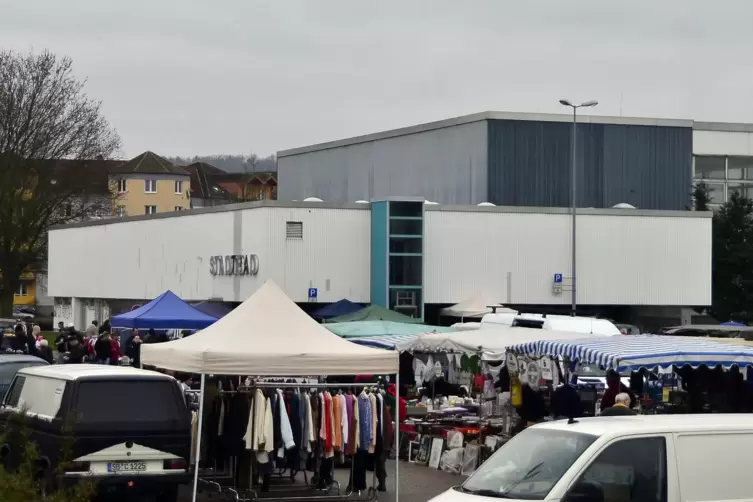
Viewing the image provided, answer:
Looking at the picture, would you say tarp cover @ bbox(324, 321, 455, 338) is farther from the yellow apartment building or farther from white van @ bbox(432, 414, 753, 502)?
the yellow apartment building

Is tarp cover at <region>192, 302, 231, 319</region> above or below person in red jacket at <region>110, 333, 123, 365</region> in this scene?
above

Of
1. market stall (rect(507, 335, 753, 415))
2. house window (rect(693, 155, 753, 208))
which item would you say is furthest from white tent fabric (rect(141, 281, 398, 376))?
house window (rect(693, 155, 753, 208))

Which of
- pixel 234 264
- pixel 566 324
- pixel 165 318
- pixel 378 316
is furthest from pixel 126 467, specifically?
pixel 234 264

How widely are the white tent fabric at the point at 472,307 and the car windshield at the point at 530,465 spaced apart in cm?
3410

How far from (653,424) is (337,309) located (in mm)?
34045

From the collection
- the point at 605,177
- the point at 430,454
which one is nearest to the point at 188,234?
the point at 605,177

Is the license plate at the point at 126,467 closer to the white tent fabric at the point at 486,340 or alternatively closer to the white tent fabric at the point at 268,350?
the white tent fabric at the point at 268,350

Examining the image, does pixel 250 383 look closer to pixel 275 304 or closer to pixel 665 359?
pixel 275 304

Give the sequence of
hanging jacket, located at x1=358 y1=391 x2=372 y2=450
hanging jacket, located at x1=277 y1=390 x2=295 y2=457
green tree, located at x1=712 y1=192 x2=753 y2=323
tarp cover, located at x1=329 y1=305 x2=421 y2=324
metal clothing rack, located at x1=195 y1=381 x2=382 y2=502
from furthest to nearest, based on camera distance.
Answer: green tree, located at x1=712 y1=192 x2=753 y2=323 → tarp cover, located at x1=329 y1=305 x2=421 y2=324 → hanging jacket, located at x1=358 y1=391 x2=372 y2=450 → metal clothing rack, located at x1=195 y1=381 x2=382 y2=502 → hanging jacket, located at x1=277 y1=390 x2=295 y2=457

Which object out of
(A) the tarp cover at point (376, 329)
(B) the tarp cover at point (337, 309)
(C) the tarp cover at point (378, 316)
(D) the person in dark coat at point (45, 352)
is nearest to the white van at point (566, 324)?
(A) the tarp cover at point (376, 329)

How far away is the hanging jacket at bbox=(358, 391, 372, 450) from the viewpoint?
1581cm

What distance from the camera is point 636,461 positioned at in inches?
354

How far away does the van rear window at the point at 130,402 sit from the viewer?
14.1 meters

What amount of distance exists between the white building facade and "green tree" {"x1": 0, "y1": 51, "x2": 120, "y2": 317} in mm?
12016
